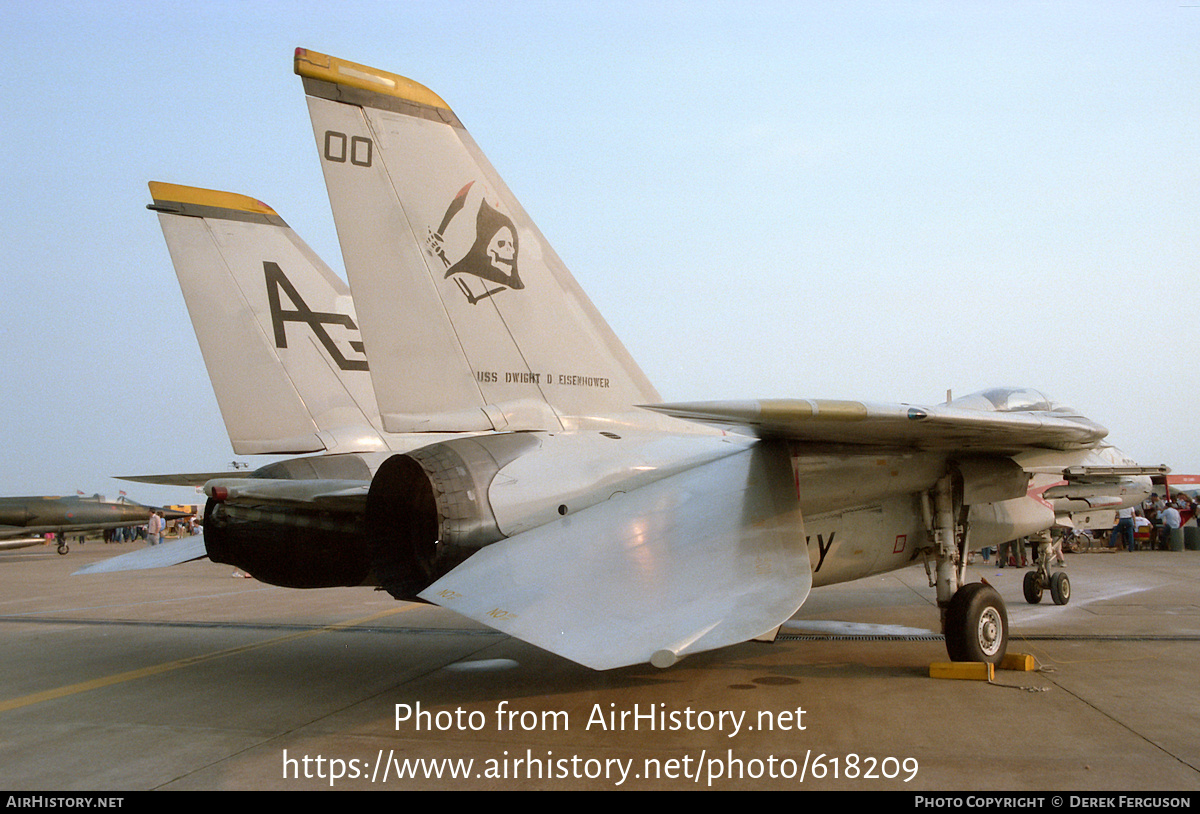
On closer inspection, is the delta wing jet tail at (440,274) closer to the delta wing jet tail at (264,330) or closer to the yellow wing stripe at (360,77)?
the yellow wing stripe at (360,77)

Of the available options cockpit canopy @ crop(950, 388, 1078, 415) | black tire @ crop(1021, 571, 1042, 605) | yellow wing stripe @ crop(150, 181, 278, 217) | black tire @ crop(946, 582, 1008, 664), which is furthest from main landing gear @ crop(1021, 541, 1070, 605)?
yellow wing stripe @ crop(150, 181, 278, 217)

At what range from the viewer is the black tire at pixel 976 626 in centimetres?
612

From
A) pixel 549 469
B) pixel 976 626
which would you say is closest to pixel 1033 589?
pixel 976 626

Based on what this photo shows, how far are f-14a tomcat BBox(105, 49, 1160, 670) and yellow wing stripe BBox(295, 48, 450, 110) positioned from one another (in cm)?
2

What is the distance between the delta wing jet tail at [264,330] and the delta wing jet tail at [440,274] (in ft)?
9.50

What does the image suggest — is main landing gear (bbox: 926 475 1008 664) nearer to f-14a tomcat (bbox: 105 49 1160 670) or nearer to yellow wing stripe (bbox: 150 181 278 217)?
f-14a tomcat (bbox: 105 49 1160 670)

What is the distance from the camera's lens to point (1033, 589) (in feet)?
33.9

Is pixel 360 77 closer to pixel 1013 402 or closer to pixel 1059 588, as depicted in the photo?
pixel 1013 402

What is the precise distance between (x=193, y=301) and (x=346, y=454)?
7.15 ft

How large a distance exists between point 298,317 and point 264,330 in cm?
39

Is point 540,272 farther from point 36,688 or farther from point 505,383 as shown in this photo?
point 36,688

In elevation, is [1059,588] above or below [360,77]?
below

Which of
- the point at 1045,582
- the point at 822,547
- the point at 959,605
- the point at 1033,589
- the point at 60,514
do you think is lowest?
the point at 60,514

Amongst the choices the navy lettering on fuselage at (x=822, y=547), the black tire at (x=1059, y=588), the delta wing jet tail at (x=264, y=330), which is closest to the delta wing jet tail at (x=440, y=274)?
the navy lettering on fuselage at (x=822, y=547)
